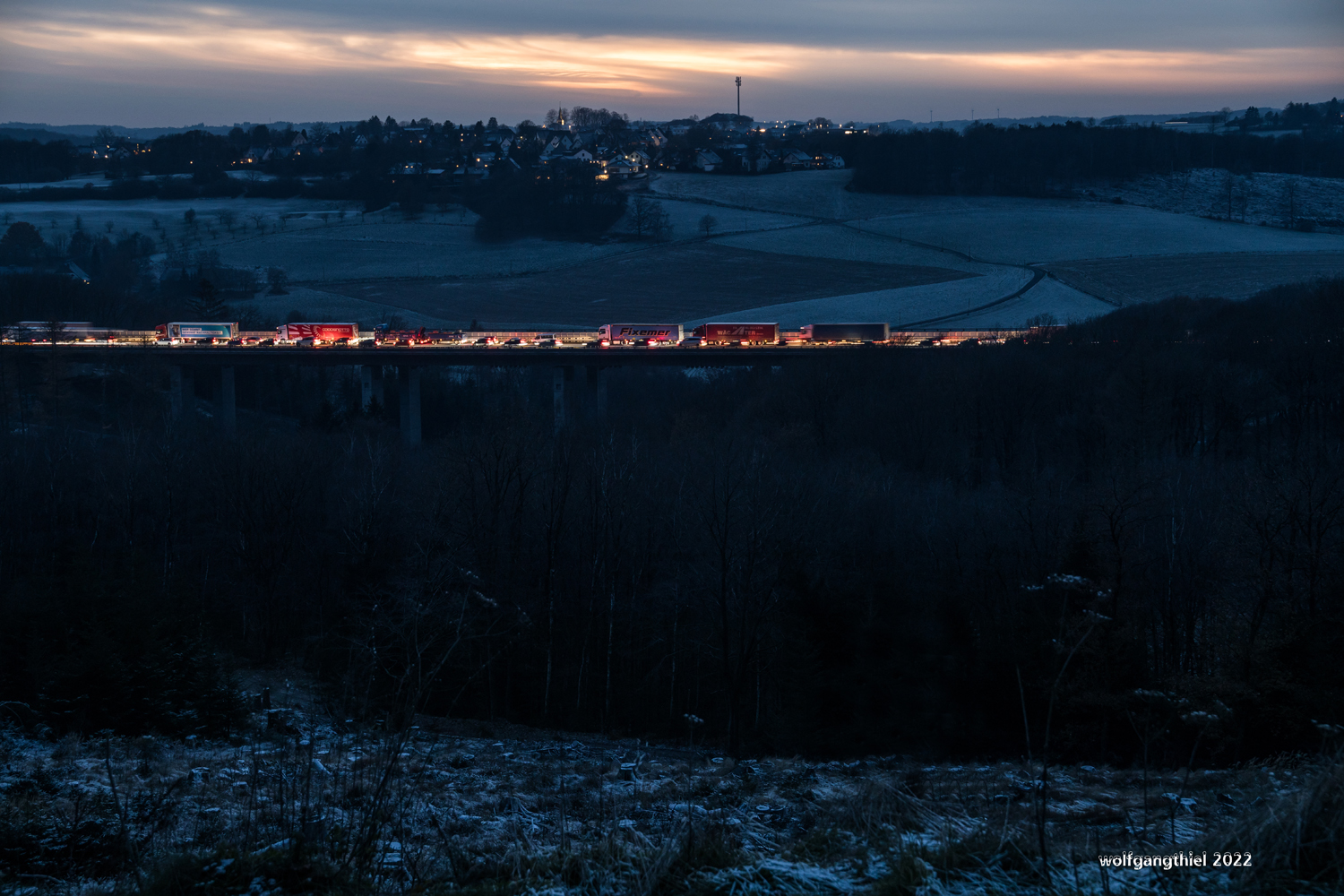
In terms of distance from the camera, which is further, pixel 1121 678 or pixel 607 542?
pixel 607 542

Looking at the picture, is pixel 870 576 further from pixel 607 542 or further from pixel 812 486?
pixel 607 542

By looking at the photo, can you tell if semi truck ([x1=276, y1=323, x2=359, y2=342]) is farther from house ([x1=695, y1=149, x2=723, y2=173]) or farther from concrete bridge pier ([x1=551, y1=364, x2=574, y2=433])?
house ([x1=695, y1=149, x2=723, y2=173])

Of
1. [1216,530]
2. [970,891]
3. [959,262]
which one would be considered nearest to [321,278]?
[959,262]

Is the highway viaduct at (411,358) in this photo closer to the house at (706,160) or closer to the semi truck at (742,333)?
the semi truck at (742,333)

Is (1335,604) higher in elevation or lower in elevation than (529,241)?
lower

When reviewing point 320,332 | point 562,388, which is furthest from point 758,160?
point 562,388

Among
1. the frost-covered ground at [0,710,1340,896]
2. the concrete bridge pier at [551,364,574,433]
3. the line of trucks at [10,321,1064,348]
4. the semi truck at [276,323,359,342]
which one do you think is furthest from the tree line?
the semi truck at [276,323,359,342]

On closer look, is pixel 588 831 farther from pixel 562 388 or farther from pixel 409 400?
pixel 409 400

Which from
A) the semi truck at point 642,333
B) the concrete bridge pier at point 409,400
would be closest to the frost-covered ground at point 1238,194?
the semi truck at point 642,333
